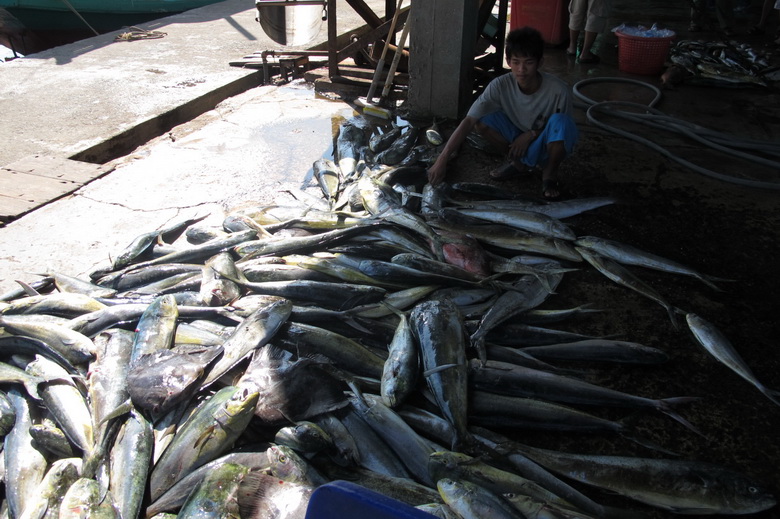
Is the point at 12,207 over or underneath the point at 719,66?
underneath

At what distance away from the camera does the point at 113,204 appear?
14.3ft

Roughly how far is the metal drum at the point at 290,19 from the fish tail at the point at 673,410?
21.8 feet

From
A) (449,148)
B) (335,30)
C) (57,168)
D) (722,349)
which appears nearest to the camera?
(722,349)

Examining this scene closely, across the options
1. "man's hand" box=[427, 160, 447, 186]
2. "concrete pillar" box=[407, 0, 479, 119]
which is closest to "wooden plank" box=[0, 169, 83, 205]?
"man's hand" box=[427, 160, 447, 186]

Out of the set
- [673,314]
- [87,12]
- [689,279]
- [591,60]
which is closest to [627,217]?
[689,279]

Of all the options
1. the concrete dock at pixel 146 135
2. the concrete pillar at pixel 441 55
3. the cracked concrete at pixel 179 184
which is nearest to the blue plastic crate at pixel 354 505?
the cracked concrete at pixel 179 184

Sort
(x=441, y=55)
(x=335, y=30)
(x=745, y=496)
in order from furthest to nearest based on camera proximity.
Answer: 1. (x=335, y=30)
2. (x=441, y=55)
3. (x=745, y=496)

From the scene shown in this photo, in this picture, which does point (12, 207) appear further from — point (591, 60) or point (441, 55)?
point (591, 60)

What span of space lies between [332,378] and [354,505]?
1.29 m

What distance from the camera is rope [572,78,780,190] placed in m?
4.30

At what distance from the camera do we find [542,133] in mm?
4180

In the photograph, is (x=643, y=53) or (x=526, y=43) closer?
(x=526, y=43)

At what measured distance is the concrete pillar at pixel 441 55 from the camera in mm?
5301

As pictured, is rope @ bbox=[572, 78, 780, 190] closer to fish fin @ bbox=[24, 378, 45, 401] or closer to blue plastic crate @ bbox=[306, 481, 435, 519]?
blue plastic crate @ bbox=[306, 481, 435, 519]
